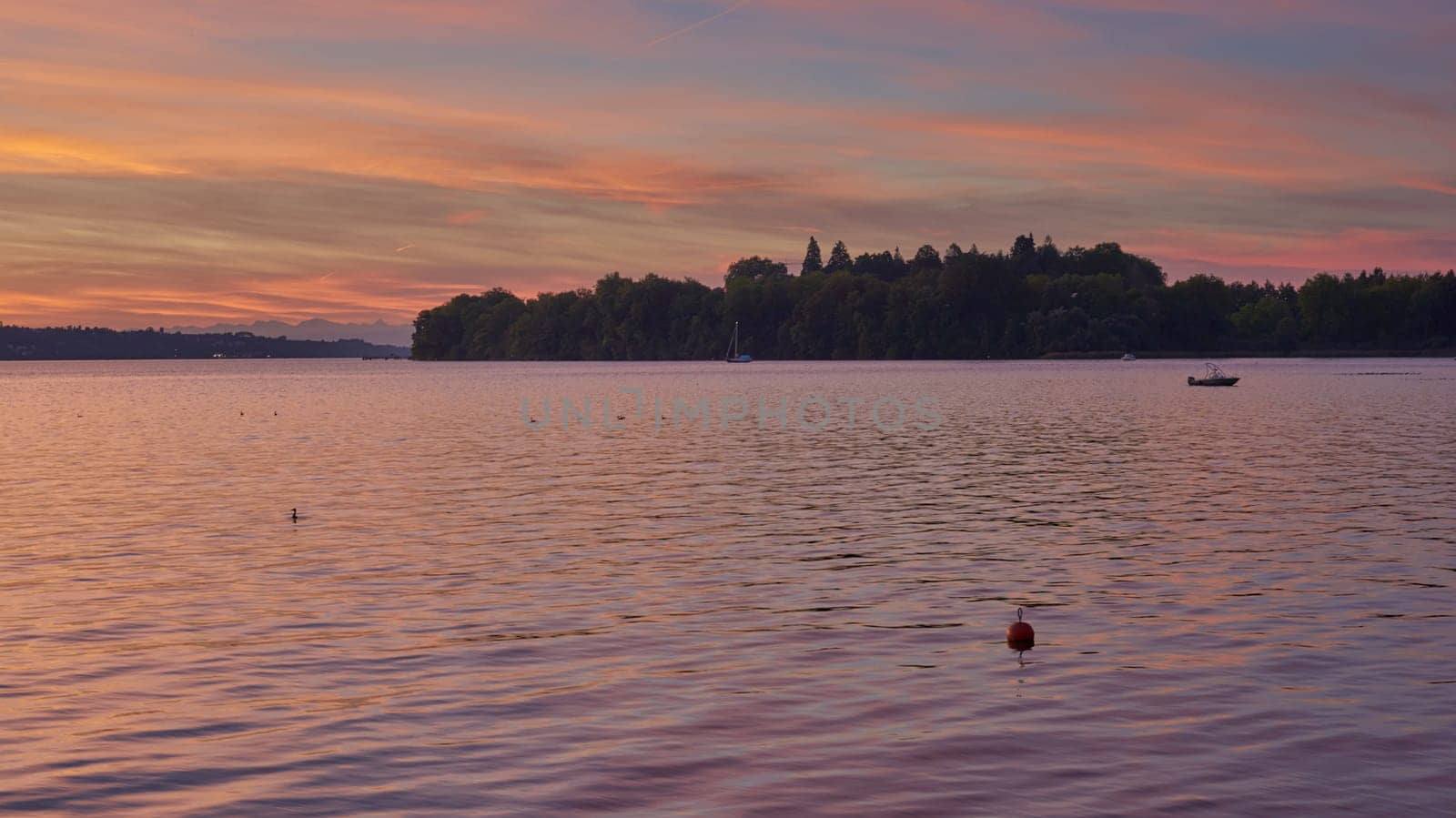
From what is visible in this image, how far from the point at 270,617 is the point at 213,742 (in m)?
8.12

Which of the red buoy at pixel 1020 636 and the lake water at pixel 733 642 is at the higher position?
the red buoy at pixel 1020 636

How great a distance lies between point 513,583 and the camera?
93.2ft

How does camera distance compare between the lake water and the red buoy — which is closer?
the lake water

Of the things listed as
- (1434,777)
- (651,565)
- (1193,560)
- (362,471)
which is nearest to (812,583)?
(651,565)

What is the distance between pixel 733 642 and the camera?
22516mm

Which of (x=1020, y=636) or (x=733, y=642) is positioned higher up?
(x=1020, y=636)

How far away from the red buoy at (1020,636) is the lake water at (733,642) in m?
0.44

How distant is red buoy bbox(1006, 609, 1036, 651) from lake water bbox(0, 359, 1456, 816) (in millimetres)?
442

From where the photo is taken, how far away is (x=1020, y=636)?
21.4 metres

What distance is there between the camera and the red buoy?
21391 millimetres

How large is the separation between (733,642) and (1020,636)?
422 cm

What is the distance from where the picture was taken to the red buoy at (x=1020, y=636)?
21391mm

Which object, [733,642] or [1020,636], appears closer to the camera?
[1020,636]

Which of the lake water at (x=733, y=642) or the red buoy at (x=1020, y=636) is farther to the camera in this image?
the red buoy at (x=1020, y=636)
